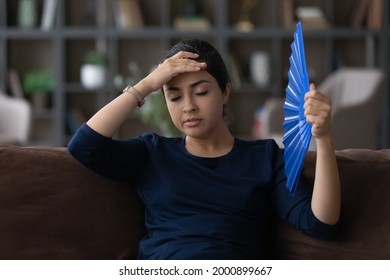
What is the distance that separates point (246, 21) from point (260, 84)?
0.55 metres

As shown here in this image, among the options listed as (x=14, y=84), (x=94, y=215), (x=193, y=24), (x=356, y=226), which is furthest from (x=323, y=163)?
(x=14, y=84)

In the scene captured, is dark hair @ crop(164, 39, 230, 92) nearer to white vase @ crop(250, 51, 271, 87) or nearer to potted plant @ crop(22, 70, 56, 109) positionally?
white vase @ crop(250, 51, 271, 87)

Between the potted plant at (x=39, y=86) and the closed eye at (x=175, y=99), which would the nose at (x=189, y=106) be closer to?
the closed eye at (x=175, y=99)

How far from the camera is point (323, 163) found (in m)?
1.54

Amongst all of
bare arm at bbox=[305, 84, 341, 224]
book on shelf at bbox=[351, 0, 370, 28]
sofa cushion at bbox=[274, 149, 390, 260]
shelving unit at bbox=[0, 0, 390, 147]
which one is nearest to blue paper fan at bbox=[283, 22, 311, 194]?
bare arm at bbox=[305, 84, 341, 224]

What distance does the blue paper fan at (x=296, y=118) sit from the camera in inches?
A: 58.1

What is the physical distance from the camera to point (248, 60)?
677cm

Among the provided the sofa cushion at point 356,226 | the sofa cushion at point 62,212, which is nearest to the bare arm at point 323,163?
the sofa cushion at point 356,226

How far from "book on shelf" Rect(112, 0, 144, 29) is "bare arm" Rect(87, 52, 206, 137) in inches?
191

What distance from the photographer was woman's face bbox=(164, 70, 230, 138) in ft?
5.49

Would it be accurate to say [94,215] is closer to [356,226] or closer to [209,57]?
[209,57]

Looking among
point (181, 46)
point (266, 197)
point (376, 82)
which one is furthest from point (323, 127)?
point (376, 82)

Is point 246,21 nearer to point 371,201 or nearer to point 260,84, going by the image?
point 260,84

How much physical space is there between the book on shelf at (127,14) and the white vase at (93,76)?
0.39 metres
